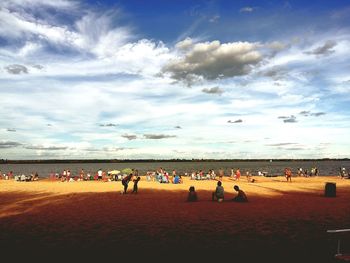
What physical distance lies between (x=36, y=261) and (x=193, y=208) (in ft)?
36.7

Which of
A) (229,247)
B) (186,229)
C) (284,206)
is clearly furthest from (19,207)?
(284,206)

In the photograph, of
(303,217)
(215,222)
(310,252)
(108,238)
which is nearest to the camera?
(310,252)

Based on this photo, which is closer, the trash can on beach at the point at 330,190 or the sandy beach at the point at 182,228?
the sandy beach at the point at 182,228

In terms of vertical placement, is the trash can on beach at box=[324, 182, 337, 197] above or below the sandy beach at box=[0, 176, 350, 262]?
above

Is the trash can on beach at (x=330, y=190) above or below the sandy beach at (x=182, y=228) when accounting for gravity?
above

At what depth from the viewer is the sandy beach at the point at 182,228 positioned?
10812 mm

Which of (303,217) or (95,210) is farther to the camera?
(95,210)

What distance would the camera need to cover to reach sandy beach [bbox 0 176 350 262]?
10.8 metres

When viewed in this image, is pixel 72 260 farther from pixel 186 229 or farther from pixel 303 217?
pixel 303 217

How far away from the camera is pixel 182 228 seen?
1396cm

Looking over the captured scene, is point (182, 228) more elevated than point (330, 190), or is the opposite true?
point (330, 190)

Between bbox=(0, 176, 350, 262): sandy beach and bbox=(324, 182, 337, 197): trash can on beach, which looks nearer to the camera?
bbox=(0, 176, 350, 262): sandy beach

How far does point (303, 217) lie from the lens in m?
16.4

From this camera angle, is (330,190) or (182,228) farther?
(330,190)
